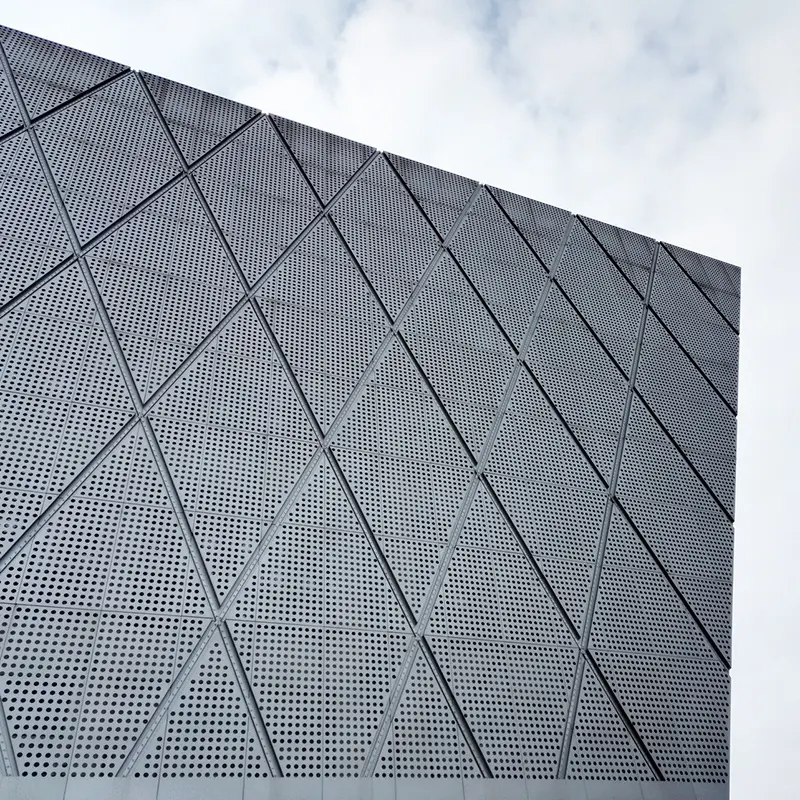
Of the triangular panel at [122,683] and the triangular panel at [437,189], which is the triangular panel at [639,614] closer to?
the triangular panel at [122,683]

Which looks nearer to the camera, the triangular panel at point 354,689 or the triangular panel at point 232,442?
the triangular panel at point 354,689

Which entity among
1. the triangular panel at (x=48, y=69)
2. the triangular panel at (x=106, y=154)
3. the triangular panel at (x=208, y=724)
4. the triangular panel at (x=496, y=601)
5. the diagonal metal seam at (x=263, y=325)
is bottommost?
the triangular panel at (x=208, y=724)

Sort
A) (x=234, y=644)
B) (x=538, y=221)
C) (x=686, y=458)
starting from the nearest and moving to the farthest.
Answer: (x=234, y=644)
(x=686, y=458)
(x=538, y=221)

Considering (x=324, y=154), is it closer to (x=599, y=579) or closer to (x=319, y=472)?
(x=319, y=472)

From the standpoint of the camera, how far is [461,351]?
1036cm

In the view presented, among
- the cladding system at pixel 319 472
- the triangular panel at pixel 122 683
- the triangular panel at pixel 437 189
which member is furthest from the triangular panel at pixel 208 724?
the triangular panel at pixel 437 189

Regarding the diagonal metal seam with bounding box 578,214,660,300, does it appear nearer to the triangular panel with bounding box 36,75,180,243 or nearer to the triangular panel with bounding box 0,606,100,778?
the triangular panel with bounding box 36,75,180,243

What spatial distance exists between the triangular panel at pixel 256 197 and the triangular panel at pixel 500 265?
252cm

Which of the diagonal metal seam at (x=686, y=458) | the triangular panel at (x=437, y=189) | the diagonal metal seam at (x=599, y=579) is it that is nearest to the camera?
the diagonal metal seam at (x=599, y=579)

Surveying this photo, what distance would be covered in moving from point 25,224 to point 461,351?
5.53 metres

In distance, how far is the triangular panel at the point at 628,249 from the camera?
13133 mm

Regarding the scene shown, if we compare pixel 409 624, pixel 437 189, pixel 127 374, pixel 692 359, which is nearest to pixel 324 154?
pixel 437 189

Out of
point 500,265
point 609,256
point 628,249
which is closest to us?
point 500,265

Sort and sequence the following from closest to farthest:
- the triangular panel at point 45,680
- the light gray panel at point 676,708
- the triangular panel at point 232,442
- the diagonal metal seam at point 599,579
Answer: the triangular panel at point 45,680, the triangular panel at point 232,442, the diagonal metal seam at point 599,579, the light gray panel at point 676,708
